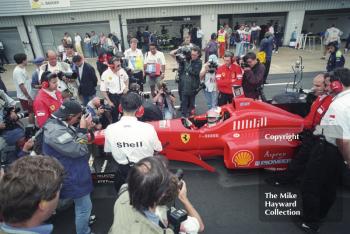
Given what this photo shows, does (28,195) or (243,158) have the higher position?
(28,195)

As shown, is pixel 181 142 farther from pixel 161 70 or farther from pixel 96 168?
pixel 161 70

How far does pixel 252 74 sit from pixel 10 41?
58.8 feet

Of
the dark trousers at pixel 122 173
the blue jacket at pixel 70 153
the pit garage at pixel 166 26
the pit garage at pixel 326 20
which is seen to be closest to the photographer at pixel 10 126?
the blue jacket at pixel 70 153

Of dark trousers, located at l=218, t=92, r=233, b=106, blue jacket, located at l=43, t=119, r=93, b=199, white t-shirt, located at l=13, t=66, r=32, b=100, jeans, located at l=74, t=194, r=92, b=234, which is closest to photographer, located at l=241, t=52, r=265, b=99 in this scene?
dark trousers, located at l=218, t=92, r=233, b=106

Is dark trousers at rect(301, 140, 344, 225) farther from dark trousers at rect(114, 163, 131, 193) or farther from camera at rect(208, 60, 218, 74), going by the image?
camera at rect(208, 60, 218, 74)

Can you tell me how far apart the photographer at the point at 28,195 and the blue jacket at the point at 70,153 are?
1.20 m

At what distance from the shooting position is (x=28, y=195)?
50.2 inches

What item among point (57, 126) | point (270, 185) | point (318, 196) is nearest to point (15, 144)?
point (57, 126)

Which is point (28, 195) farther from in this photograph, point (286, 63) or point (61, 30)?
point (61, 30)

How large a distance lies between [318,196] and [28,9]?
1847 centimetres

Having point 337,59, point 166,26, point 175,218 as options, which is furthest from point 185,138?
point 166,26

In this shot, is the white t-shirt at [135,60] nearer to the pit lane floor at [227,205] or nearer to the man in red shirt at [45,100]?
the man in red shirt at [45,100]

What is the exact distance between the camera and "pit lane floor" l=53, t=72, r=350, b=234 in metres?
3.43

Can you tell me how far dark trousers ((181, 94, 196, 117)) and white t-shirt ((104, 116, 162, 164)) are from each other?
3464 mm
